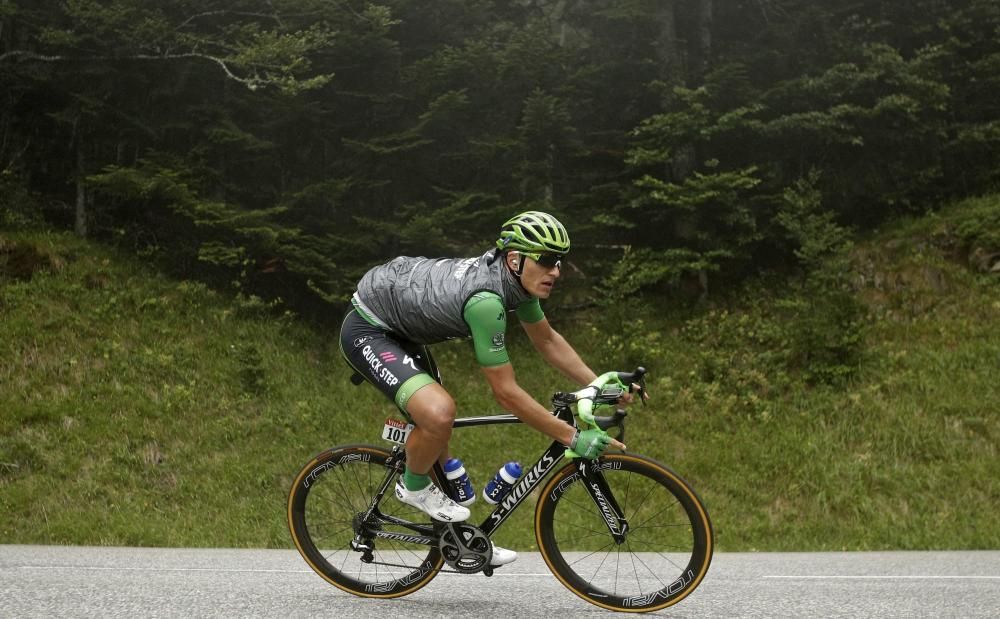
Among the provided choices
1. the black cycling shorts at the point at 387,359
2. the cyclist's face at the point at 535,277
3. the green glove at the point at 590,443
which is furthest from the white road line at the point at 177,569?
the cyclist's face at the point at 535,277

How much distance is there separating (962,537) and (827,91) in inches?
351

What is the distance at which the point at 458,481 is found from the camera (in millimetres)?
5262

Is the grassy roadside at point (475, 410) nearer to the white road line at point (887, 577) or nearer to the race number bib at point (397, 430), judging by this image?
the white road line at point (887, 577)

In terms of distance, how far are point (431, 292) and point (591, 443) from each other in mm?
1132

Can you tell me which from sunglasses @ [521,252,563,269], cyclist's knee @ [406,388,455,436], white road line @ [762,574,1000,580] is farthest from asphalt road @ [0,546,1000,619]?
sunglasses @ [521,252,563,269]

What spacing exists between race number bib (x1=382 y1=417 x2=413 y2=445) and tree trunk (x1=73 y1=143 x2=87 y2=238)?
46.2 ft

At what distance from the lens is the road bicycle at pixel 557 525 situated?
4746 mm

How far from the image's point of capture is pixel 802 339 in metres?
14.0

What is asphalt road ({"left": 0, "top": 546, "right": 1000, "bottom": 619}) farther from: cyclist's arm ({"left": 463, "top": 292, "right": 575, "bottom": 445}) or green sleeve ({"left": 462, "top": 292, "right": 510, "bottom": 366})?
green sleeve ({"left": 462, "top": 292, "right": 510, "bottom": 366})

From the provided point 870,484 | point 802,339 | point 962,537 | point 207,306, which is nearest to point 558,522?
point 962,537

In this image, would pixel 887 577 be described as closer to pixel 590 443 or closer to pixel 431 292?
pixel 590 443

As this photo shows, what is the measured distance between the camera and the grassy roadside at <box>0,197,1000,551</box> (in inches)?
422

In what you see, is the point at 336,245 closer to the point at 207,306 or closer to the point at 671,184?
the point at 207,306

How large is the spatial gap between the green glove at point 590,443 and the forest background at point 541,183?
8.29 m
